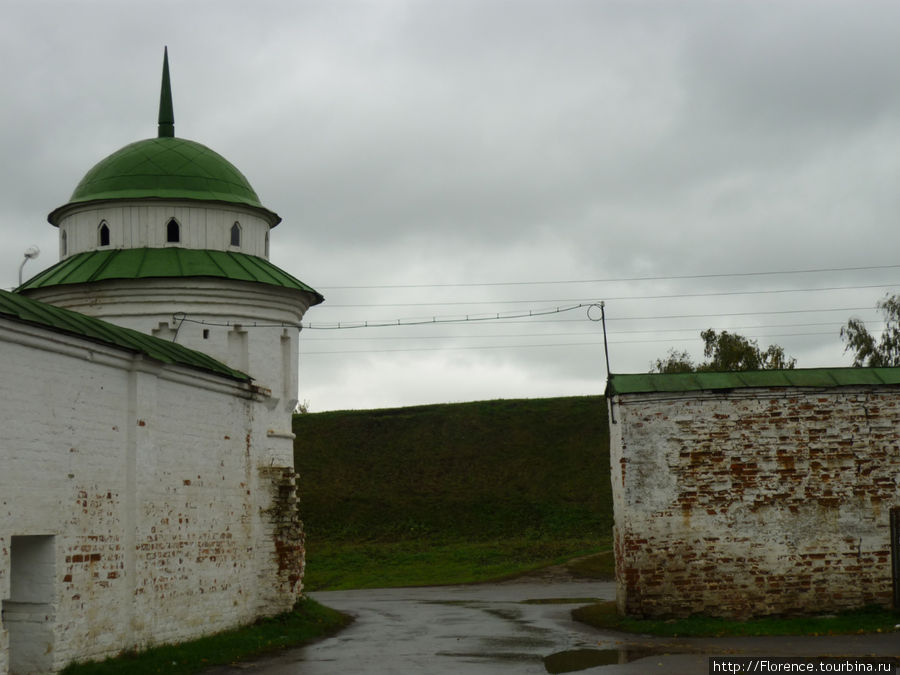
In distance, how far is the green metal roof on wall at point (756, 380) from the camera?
17125 mm

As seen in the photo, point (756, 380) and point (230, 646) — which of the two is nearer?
point (230, 646)

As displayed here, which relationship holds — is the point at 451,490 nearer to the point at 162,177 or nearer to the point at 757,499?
the point at 162,177

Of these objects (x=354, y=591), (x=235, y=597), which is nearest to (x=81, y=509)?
(x=235, y=597)

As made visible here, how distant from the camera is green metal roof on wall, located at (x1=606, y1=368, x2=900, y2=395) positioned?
1712cm

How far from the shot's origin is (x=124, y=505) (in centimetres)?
1435

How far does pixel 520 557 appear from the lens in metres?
36.6

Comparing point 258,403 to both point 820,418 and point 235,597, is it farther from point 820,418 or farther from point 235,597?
point 820,418

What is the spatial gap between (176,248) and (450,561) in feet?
65.8

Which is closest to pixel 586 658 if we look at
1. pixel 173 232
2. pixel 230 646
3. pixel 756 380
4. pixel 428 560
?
pixel 230 646

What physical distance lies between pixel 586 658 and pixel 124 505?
6.31 meters

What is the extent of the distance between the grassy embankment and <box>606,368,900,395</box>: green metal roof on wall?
647 inches

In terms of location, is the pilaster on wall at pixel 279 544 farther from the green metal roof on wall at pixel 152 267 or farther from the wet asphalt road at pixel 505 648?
the green metal roof on wall at pixel 152 267

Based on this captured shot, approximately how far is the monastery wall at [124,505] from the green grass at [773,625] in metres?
6.25

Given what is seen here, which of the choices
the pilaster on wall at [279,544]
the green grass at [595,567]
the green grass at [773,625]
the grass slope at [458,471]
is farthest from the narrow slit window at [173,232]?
the grass slope at [458,471]
